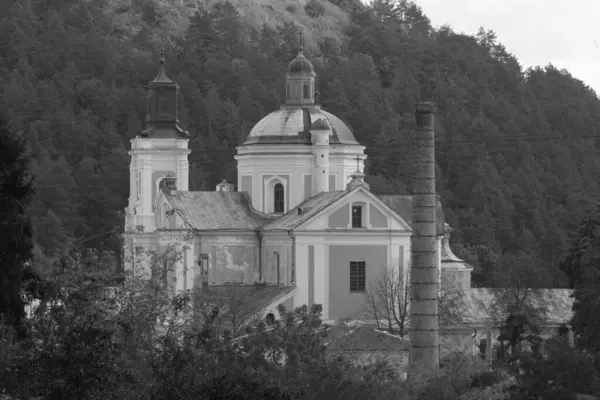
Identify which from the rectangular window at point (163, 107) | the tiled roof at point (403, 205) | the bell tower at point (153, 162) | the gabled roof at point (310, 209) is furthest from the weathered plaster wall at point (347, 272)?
the rectangular window at point (163, 107)

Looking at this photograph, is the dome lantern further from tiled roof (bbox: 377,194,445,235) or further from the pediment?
the pediment

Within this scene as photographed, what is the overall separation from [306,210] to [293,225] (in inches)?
48.4

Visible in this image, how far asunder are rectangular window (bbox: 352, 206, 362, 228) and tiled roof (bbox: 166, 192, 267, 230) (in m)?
4.71

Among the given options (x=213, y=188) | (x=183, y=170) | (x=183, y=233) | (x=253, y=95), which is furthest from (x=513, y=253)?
(x=183, y=233)

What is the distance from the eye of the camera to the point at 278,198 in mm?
88312

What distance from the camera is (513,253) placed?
134625 millimetres

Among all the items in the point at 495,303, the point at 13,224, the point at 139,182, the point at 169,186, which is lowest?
the point at 13,224

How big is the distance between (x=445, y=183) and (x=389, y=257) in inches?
2462

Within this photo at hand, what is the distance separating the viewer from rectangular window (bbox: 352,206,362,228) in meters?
82.8

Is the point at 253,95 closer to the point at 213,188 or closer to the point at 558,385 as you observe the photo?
the point at 213,188

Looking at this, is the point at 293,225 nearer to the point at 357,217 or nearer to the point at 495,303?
the point at 357,217

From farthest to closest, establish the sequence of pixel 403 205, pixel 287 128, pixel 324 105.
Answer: pixel 324 105 → pixel 287 128 → pixel 403 205

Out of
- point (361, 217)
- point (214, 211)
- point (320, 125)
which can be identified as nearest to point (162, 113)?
point (320, 125)

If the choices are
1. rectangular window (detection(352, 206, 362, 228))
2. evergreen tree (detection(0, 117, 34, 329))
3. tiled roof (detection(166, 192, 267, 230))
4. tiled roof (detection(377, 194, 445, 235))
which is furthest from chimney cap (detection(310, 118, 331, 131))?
evergreen tree (detection(0, 117, 34, 329))
